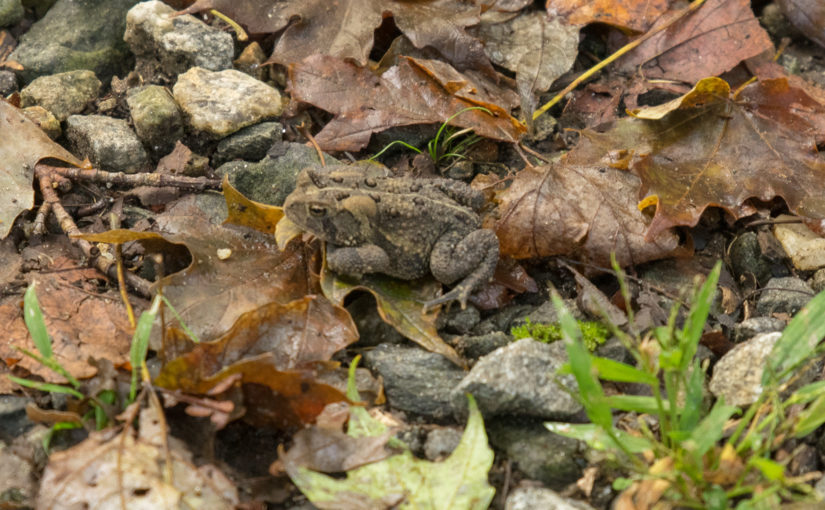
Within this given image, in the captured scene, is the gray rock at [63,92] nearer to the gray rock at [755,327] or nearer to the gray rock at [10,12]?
the gray rock at [10,12]

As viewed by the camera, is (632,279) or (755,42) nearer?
Result: (632,279)

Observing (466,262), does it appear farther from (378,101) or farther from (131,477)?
(131,477)

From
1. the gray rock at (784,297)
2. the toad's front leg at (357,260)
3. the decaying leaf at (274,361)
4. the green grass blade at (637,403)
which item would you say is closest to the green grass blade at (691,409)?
the green grass blade at (637,403)

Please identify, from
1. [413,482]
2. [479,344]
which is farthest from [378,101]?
[413,482]

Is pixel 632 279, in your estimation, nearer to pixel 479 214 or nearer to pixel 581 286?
pixel 581 286

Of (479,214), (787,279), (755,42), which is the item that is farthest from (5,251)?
(755,42)
